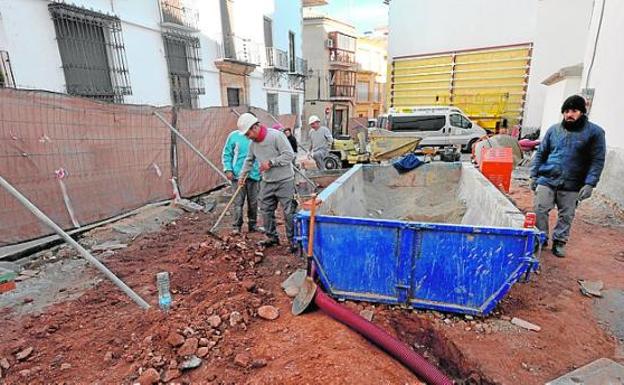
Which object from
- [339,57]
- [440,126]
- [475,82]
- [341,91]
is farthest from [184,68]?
[341,91]

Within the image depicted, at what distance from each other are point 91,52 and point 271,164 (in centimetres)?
590

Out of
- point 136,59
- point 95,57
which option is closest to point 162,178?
point 95,57

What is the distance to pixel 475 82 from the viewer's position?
52.5 ft

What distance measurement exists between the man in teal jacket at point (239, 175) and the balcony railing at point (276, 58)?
11.1 meters

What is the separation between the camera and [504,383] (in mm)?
2281

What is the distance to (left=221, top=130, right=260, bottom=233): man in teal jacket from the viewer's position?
16.0ft

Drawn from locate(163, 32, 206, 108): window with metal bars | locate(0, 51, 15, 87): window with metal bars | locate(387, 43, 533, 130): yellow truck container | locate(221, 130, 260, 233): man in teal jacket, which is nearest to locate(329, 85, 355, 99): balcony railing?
locate(387, 43, 533, 130): yellow truck container

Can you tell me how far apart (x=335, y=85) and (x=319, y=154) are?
1869 centimetres

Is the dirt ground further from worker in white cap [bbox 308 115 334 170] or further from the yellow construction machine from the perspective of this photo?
the yellow construction machine

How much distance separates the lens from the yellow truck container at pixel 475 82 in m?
15.1

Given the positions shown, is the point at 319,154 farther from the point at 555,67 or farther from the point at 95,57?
the point at 555,67

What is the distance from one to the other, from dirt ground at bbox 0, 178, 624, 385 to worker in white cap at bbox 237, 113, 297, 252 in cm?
97

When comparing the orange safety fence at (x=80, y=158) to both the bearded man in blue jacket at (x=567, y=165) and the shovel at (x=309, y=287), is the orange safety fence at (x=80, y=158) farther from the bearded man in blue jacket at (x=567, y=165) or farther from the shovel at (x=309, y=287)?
the bearded man in blue jacket at (x=567, y=165)

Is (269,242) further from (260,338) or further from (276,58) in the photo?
(276,58)
